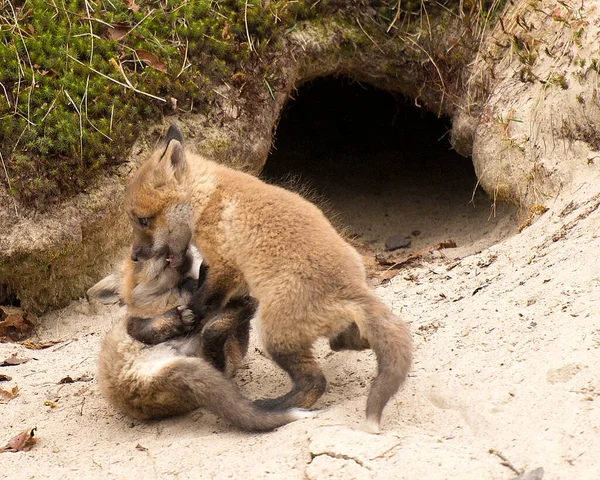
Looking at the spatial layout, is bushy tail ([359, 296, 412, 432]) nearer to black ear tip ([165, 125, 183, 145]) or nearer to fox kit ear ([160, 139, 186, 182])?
fox kit ear ([160, 139, 186, 182])

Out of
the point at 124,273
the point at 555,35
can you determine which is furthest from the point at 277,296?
the point at 555,35

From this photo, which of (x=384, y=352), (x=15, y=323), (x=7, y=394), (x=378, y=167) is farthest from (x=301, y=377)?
(x=378, y=167)

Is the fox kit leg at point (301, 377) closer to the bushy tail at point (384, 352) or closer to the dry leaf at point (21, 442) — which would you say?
the bushy tail at point (384, 352)

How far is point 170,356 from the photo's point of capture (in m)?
4.74

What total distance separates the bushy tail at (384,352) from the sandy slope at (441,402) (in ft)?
0.56

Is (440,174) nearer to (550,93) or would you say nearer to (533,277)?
(550,93)

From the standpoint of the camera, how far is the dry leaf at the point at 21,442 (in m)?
4.50

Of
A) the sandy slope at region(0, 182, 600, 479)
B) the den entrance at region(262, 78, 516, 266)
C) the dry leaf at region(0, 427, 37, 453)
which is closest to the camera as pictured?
the sandy slope at region(0, 182, 600, 479)

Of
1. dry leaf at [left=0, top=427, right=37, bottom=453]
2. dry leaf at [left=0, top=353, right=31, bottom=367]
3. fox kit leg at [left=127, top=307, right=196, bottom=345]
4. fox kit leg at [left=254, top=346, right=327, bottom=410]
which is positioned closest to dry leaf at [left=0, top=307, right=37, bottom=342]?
dry leaf at [left=0, top=353, right=31, bottom=367]

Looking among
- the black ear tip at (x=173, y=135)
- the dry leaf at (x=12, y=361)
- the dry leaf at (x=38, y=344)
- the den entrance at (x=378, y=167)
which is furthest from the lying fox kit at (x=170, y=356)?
the den entrance at (x=378, y=167)

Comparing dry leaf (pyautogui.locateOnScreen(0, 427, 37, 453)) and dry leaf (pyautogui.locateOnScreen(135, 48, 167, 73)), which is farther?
dry leaf (pyautogui.locateOnScreen(135, 48, 167, 73))

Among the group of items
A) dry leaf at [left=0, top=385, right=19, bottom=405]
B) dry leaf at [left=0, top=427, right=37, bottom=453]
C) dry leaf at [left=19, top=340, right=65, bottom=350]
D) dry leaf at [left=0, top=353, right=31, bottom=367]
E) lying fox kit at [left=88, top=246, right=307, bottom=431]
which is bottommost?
dry leaf at [left=19, top=340, right=65, bottom=350]

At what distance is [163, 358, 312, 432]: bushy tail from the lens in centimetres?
414

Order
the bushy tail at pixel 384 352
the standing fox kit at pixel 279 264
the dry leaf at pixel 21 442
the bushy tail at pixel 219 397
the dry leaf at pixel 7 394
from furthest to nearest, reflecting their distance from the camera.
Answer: the dry leaf at pixel 7 394 < the dry leaf at pixel 21 442 < the bushy tail at pixel 219 397 < the standing fox kit at pixel 279 264 < the bushy tail at pixel 384 352
